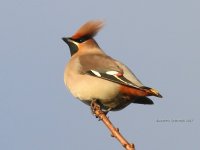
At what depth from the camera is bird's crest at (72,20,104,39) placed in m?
5.90

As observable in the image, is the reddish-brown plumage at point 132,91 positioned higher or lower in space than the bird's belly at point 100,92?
lower

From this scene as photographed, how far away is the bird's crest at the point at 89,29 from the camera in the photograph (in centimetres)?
590

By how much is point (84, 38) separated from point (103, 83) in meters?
1.35

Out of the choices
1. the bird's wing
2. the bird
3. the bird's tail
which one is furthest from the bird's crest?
the bird's tail

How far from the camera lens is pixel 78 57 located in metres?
5.93

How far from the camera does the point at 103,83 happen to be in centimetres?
504

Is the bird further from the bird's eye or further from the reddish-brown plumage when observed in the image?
the bird's eye

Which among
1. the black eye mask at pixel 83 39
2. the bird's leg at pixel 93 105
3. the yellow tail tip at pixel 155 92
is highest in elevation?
the black eye mask at pixel 83 39

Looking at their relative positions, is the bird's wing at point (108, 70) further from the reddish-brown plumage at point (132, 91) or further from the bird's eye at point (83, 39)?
the bird's eye at point (83, 39)

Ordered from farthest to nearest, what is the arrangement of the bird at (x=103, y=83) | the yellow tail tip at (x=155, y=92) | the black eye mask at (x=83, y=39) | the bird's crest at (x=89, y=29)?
the black eye mask at (x=83, y=39) → the bird's crest at (x=89, y=29) → the bird at (x=103, y=83) → the yellow tail tip at (x=155, y=92)

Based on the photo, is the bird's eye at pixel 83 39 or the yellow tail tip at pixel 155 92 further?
the bird's eye at pixel 83 39

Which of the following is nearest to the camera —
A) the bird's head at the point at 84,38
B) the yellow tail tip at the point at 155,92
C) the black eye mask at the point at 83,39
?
the yellow tail tip at the point at 155,92

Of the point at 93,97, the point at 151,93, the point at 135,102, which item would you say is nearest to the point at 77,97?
the point at 93,97

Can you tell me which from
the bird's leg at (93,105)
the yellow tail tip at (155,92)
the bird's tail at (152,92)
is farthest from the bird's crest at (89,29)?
the yellow tail tip at (155,92)
